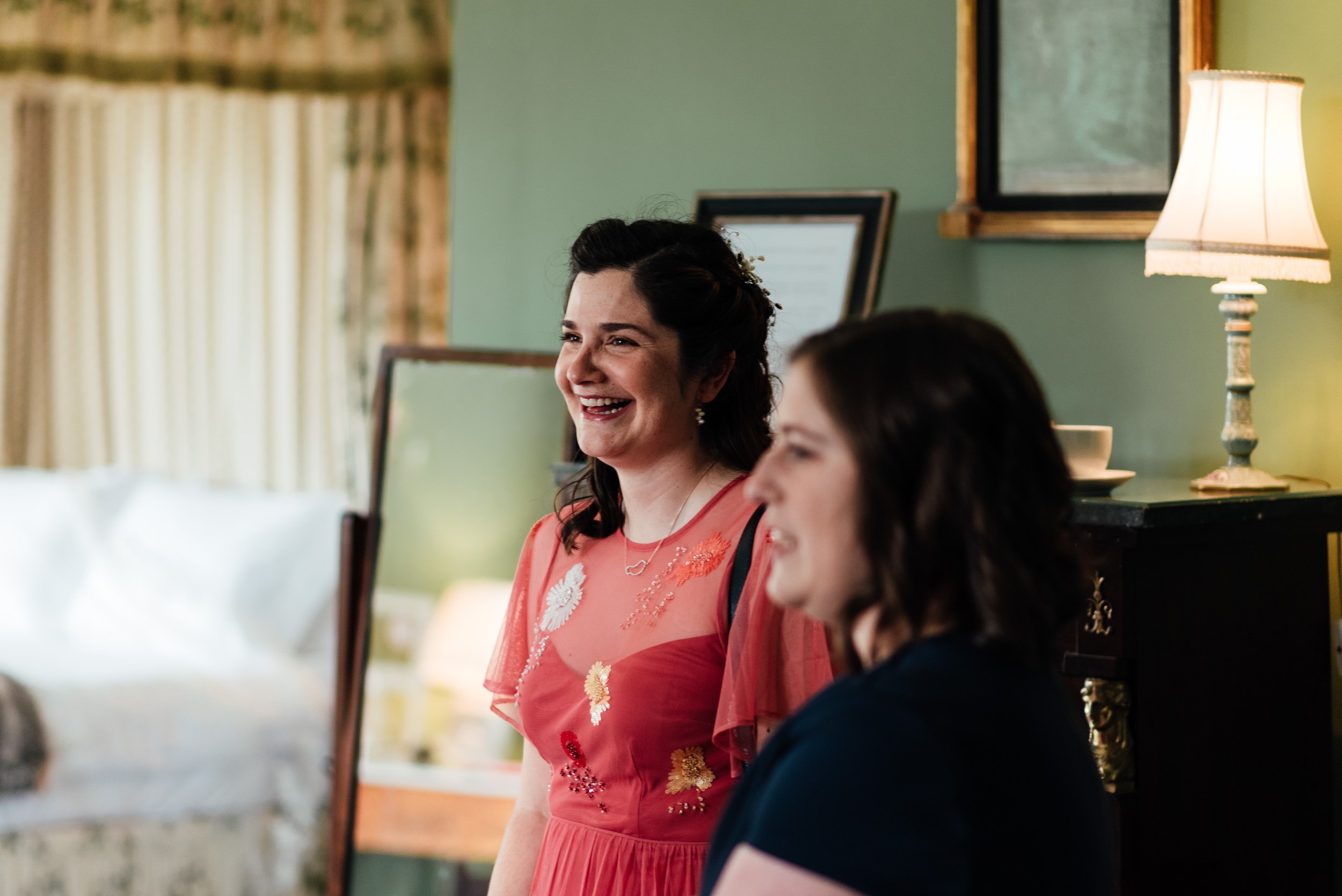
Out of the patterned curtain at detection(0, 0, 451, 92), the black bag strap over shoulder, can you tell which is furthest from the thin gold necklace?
the patterned curtain at detection(0, 0, 451, 92)

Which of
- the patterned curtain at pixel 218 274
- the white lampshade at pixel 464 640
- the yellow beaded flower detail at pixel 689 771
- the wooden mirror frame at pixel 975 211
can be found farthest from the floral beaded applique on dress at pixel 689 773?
the patterned curtain at pixel 218 274

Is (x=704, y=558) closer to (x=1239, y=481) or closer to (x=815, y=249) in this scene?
(x=1239, y=481)

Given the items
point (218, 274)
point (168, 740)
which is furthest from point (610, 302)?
point (218, 274)

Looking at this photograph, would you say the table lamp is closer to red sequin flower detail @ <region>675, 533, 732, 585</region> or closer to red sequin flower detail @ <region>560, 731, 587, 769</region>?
red sequin flower detail @ <region>675, 533, 732, 585</region>

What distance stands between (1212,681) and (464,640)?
5.95ft

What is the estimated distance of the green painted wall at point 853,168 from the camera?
2.24 meters

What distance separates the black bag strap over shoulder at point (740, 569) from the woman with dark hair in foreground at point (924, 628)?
64cm

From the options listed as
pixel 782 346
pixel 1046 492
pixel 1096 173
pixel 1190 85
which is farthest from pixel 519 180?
pixel 1046 492

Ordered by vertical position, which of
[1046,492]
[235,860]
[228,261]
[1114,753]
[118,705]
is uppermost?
[228,261]

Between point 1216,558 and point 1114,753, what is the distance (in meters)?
0.31

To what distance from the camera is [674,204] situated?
3.05 m

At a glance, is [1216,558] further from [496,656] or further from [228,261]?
[228,261]

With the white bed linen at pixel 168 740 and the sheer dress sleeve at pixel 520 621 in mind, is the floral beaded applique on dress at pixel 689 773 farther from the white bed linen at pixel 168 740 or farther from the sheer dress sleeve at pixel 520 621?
the white bed linen at pixel 168 740

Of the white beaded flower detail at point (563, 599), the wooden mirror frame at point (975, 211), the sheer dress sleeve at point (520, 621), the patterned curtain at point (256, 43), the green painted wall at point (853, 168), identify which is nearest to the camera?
the white beaded flower detail at point (563, 599)
